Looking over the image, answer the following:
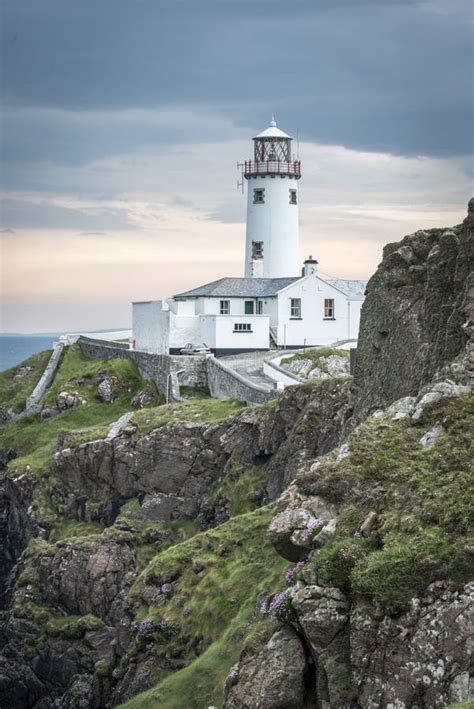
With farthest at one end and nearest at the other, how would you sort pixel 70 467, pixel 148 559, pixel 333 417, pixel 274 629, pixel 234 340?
pixel 234 340, pixel 70 467, pixel 148 559, pixel 333 417, pixel 274 629

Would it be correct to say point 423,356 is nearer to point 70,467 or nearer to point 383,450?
point 383,450

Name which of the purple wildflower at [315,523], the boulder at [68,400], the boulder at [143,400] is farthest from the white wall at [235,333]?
the purple wildflower at [315,523]

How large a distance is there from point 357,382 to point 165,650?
9.57 metres

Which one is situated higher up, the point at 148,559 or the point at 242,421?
the point at 242,421

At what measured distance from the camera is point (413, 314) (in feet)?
112

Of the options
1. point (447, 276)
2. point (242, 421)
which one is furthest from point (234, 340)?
point (447, 276)

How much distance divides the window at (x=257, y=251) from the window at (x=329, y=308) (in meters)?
8.66

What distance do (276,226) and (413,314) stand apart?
→ 58.9 m

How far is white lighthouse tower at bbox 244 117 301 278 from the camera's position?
92.3 meters

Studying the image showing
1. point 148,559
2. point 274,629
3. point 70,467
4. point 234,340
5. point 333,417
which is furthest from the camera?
point 234,340

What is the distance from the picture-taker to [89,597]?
49344 millimetres

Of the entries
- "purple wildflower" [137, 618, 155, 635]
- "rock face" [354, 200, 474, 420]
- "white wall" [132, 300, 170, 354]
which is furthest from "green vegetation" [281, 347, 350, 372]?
"purple wildflower" [137, 618, 155, 635]

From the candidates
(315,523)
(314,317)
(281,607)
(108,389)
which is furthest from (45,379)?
(281,607)

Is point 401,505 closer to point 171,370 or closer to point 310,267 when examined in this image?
point 171,370
